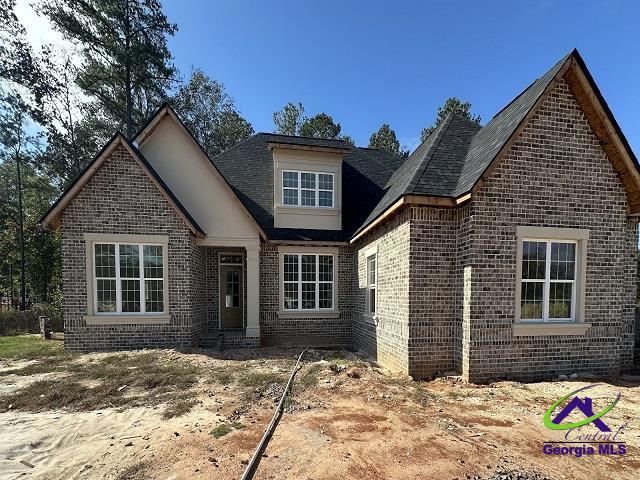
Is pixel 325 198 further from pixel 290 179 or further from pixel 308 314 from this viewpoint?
pixel 308 314

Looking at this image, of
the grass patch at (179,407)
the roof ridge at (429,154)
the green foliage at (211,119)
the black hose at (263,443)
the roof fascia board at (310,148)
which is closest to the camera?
the black hose at (263,443)

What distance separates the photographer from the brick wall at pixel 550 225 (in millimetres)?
7137

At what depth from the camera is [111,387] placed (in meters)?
6.59

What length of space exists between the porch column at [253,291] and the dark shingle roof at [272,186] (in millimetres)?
961

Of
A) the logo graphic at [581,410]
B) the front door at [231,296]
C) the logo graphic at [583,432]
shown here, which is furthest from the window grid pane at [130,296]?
the logo graphic at [581,410]

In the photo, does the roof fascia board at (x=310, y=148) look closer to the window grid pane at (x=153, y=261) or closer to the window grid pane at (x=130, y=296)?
the window grid pane at (x=153, y=261)

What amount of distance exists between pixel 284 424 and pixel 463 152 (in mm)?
8327

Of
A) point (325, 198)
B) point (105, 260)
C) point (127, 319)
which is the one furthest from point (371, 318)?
point (105, 260)

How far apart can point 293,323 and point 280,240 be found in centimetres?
318

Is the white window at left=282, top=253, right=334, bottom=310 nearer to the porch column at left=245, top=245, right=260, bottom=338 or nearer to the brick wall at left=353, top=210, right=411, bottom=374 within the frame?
the porch column at left=245, top=245, right=260, bottom=338

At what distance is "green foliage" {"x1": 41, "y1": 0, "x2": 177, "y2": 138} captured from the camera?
19656 millimetres

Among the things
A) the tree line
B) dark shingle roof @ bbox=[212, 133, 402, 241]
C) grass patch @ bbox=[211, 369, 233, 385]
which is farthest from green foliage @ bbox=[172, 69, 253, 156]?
grass patch @ bbox=[211, 369, 233, 385]

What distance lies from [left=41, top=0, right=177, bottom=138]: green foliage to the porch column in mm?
17988

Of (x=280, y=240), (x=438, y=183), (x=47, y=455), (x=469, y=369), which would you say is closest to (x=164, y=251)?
(x=280, y=240)
